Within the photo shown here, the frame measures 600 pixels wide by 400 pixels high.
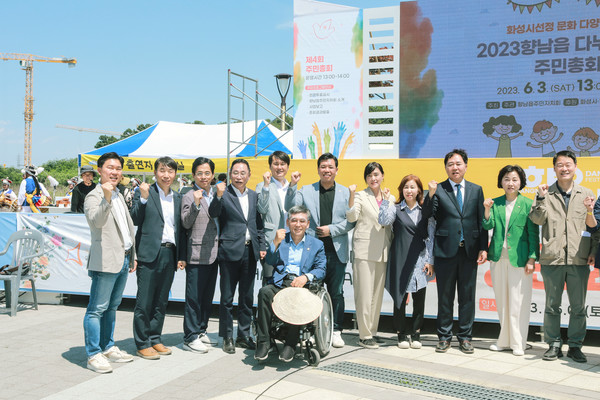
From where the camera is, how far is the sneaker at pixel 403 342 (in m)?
5.61

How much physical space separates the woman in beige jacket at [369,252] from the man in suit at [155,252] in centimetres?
174

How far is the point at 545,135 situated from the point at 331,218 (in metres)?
5.30

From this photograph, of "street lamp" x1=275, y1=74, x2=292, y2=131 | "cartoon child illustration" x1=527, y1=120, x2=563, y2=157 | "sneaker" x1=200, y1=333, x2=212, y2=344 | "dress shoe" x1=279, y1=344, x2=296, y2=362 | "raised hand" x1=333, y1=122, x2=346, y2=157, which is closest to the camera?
"dress shoe" x1=279, y1=344, x2=296, y2=362

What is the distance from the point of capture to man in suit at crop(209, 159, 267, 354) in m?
5.39

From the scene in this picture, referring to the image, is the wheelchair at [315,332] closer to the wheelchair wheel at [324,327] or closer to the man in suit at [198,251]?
the wheelchair wheel at [324,327]

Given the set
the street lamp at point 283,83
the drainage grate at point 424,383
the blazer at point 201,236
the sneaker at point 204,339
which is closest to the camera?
the drainage grate at point 424,383

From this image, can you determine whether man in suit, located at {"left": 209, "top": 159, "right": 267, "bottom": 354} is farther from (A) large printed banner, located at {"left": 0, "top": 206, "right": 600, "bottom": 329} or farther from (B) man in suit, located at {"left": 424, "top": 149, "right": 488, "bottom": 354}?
(A) large printed banner, located at {"left": 0, "top": 206, "right": 600, "bottom": 329}

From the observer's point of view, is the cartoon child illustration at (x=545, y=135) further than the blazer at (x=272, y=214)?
Yes

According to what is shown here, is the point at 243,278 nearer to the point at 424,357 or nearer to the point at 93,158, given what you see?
the point at 424,357

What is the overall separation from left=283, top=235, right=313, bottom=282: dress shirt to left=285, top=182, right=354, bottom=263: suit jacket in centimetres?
33

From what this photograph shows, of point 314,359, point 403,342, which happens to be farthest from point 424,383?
point 403,342

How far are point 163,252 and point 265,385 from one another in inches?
63.8

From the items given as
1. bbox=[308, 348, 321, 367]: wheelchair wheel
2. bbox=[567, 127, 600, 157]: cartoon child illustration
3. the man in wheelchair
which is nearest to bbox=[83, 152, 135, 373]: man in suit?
the man in wheelchair

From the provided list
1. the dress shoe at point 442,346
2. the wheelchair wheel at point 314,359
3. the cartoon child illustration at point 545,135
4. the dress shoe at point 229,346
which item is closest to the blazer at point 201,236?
the dress shoe at point 229,346
